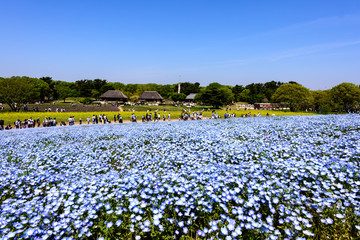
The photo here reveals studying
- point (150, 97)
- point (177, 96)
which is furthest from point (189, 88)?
point (150, 97)

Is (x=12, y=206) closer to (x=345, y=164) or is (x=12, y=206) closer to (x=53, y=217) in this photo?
(x=53, y=217)

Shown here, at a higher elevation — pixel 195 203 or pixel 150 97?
Answer: pixel 150 97

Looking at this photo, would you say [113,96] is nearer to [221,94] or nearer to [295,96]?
[221,94]

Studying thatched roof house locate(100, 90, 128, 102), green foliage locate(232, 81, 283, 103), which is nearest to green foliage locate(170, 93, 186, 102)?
thatched roof house locate(100, 90, 128, 102)

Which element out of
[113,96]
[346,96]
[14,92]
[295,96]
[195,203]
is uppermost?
[295,96]

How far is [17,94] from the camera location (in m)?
48.2

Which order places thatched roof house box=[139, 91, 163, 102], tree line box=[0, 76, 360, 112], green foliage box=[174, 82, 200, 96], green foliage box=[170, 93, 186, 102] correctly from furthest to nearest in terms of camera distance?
green foliage box=[174, 82, 200, 96], green foliage box=[170, 93, 186, 102], thatched roof house box=[139, 91, 163, 102], tree line box=[0, 76, 360, 112]

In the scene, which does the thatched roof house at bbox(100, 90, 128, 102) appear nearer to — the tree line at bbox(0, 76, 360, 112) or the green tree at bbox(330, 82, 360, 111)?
the tree line at bbox(0, 76, 360, 112)

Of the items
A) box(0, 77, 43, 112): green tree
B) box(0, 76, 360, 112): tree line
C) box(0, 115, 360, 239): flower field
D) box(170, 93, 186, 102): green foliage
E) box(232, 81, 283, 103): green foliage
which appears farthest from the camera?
box(232, 81, 283, 103): green foliage

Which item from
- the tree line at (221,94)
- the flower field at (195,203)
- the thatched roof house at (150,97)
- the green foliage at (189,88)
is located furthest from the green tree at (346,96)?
the green foliage at (189,88)

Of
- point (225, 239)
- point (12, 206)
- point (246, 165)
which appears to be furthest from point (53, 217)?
point (246, 165)

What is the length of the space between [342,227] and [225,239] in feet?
8.00

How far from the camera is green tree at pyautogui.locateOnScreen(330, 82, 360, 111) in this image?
59906 millimetres

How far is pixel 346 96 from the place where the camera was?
2378 inches
